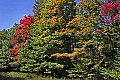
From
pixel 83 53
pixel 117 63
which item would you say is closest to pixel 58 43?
pixel 83 53

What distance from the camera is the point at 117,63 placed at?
34219 millimetres

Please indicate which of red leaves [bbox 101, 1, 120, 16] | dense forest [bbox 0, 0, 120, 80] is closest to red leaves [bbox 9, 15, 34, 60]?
dense forest [bbox 0, 0, 120, 80]

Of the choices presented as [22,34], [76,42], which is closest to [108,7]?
[76,42]

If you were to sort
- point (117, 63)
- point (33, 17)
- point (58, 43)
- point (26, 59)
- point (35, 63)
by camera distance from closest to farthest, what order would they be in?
point (117, 63), point (58, 43), point (35, 63), point (26, 59), point (33, 17)

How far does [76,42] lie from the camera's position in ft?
130

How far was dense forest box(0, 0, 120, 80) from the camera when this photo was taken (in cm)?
3594

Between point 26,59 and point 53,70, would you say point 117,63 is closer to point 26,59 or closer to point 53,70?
point 53,70

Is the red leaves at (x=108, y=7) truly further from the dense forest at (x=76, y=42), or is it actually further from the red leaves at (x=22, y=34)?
the red leaves at (x=22, y=34)

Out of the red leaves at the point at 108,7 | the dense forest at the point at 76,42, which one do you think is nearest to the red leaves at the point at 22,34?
the dense forest at the point at 76,42

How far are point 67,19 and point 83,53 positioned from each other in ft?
22.0

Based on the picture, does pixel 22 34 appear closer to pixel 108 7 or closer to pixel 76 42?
pixel 76 42

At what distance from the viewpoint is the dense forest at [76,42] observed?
3594 centimetres

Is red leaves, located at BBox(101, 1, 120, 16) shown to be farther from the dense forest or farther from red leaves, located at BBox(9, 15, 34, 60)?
red leaves, located at BBox(9, 15, 34, 60)

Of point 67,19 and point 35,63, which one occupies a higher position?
point 67,19
